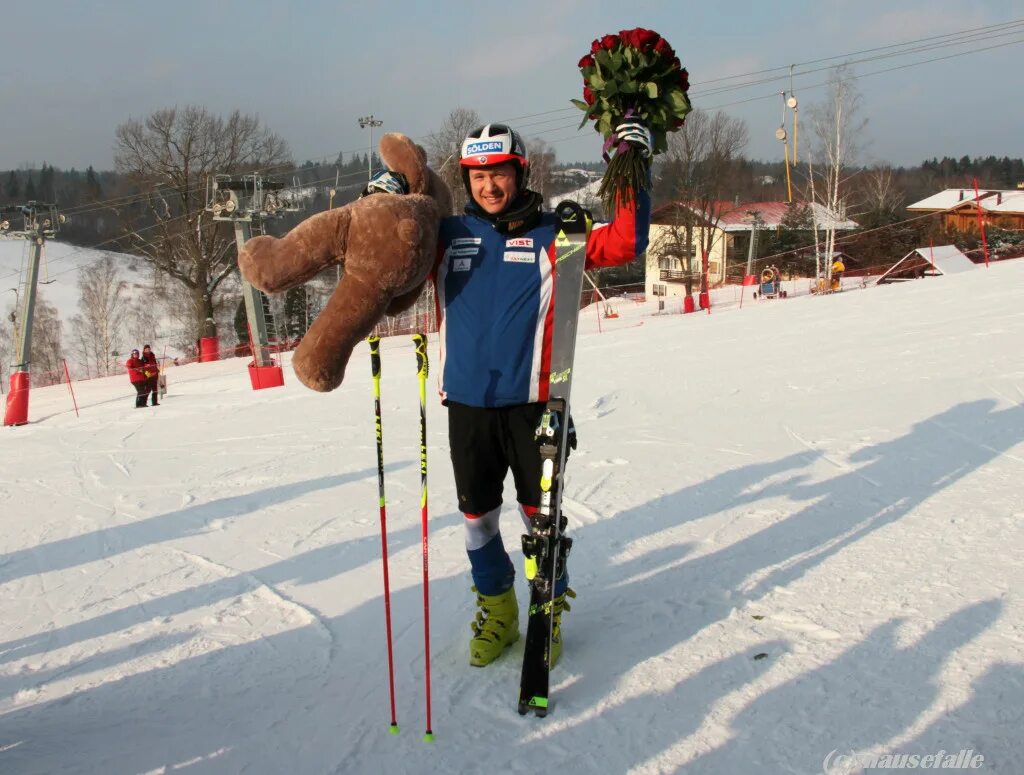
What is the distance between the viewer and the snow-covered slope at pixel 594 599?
257cm

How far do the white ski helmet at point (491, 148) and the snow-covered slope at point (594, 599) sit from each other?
1.99 metres

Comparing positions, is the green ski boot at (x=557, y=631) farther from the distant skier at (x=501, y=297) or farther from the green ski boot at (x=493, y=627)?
the green ski boot at (x=493, y=627)

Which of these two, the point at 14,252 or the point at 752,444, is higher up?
the point at 14,252

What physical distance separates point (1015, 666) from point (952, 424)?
177 inches

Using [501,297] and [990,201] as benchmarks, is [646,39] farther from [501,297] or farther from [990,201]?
[990,201]

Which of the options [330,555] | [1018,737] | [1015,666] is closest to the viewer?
[1018,737]

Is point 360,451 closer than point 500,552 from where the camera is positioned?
No

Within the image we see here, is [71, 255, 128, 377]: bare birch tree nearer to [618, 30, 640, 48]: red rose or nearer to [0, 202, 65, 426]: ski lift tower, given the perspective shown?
[0, 202, 65, 426]: ski lift tower

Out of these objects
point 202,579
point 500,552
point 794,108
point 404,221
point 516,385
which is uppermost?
point 794,108

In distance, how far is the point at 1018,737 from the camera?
2344mm

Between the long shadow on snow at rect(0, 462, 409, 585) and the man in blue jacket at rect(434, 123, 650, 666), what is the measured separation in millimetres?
3248

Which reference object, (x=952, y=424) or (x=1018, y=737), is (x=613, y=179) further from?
(x=952, y=424)

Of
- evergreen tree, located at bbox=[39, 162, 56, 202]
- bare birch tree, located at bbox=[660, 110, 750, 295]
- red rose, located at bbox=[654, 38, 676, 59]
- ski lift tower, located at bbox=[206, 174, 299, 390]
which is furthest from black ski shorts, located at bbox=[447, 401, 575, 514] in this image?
evergreen tree, located at bbox=[39, 162, 56, 202]

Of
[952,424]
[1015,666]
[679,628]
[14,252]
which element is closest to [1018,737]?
[1015,666]
